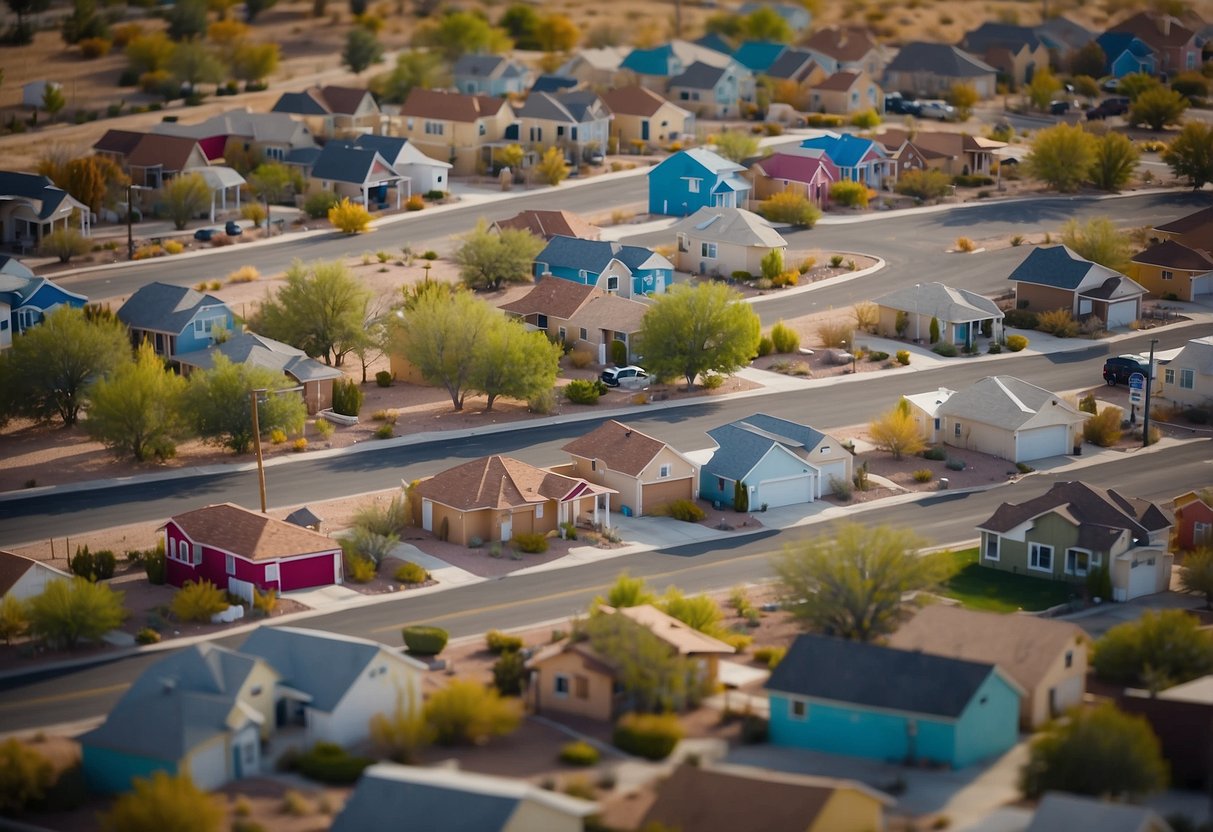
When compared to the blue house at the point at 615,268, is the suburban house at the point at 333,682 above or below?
above

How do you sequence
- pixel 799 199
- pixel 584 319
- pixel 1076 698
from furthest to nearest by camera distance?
pixel 799 199, pixel 584 319, pixel 1076 698

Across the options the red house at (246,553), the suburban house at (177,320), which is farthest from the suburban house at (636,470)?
the suburban house at (177,320)

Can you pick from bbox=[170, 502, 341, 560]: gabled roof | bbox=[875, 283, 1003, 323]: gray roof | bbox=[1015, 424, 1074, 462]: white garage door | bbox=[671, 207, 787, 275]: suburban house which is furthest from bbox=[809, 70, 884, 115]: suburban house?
bbox=[170, 502, 341, 560]: gabled roof

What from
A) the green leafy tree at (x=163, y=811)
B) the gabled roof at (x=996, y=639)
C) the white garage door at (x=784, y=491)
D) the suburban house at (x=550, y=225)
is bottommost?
the white garage door at (x=784, y=491)

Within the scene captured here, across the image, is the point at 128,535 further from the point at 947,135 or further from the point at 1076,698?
the point at 947,135

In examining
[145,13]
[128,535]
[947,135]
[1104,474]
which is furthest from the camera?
[145,13]

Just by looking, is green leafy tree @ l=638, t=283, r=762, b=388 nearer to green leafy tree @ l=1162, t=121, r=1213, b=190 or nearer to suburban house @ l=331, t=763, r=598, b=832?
suburban house @ l=331, t=763, r=598, b=832

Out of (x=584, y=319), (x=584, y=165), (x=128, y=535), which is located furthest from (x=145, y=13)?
(x=128, y=535)

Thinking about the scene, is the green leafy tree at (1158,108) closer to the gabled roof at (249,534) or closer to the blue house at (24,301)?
the blue house at (24,301)
